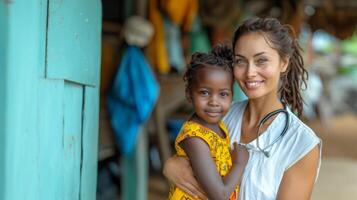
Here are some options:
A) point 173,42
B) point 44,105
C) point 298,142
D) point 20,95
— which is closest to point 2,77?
point 20,95

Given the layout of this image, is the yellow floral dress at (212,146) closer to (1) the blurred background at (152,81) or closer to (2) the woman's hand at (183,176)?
(2) the woman's hand at (183,176)

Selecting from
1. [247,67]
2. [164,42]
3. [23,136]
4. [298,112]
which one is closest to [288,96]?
[298,112]

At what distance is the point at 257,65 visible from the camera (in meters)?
1.68

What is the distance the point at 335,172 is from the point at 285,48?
213 inches

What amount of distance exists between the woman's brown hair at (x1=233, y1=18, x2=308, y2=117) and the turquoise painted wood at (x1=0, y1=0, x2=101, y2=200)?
550 mm

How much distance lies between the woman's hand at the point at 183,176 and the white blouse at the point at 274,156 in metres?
0.15

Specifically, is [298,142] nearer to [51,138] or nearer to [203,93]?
[203,93]

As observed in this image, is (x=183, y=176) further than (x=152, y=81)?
No

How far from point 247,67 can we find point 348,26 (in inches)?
315

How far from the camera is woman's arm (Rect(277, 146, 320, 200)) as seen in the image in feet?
5.18

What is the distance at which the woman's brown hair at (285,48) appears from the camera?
170 centimetres

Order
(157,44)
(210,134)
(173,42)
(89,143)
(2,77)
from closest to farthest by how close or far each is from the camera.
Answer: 1. (2,77)
2. (210,134)
3. (89,143)
4. (157,44)
5. (173,42)

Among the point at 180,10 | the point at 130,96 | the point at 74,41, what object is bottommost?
the point at 130,96

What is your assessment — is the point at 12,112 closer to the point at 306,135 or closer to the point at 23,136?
the point at 23,136
